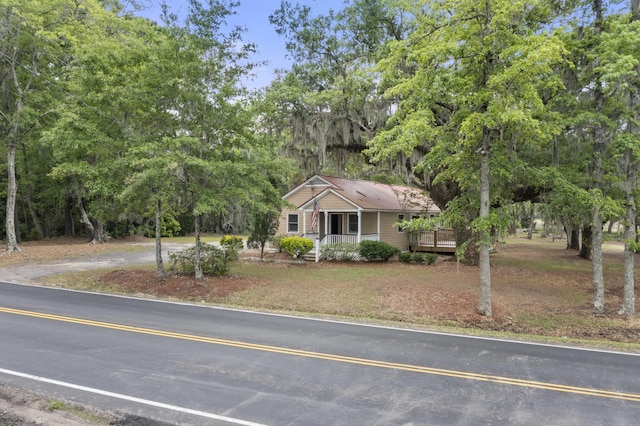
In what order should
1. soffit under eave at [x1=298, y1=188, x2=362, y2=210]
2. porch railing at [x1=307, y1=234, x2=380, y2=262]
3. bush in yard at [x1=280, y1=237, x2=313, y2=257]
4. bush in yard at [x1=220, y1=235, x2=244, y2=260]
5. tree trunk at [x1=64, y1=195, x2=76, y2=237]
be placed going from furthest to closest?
tree trunk at [x1=64, y1=195, x2=76, y2=237]
soffit under eave at [x1=298, y1=188, x2=362, y2=210]
porch railing at [x1=307, y1=234, x2=380, y2=262]
bush in yard at [x1=280, y1=237, x2=313, y2=257]
bush in yard at [x1=220, y1=235, x2=244, y2=260]

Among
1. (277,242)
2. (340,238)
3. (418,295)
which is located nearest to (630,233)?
(418,295)

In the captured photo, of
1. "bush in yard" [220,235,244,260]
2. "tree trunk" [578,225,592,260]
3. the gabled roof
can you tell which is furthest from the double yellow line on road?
"tree trunk" [578,225,592,260]

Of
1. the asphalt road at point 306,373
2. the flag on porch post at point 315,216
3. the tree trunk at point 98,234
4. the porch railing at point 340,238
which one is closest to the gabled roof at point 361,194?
the flag on porch post at point 315,216

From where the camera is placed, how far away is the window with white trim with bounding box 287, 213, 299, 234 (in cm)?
2527

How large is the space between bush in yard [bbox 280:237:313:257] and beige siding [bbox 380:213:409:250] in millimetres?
4790

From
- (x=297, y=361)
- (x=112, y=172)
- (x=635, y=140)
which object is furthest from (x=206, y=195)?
(x=635, y=140)

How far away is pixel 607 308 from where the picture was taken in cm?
1128

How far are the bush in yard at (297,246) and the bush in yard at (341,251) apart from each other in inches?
34.0

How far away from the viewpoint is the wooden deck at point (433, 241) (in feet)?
77.7

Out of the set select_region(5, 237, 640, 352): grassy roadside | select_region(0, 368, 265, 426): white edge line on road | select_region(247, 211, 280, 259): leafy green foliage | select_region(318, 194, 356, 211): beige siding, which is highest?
select_region(318, 194, 356, 211): beige siding

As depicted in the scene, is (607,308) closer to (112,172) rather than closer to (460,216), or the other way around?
(460,216)

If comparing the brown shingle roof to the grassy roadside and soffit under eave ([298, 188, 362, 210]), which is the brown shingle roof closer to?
soffit under eave ([298, 188, 362, 210])

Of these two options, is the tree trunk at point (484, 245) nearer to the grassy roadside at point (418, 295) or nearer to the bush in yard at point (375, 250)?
the grassy roadside at point (418, 295)

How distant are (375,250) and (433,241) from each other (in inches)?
232
